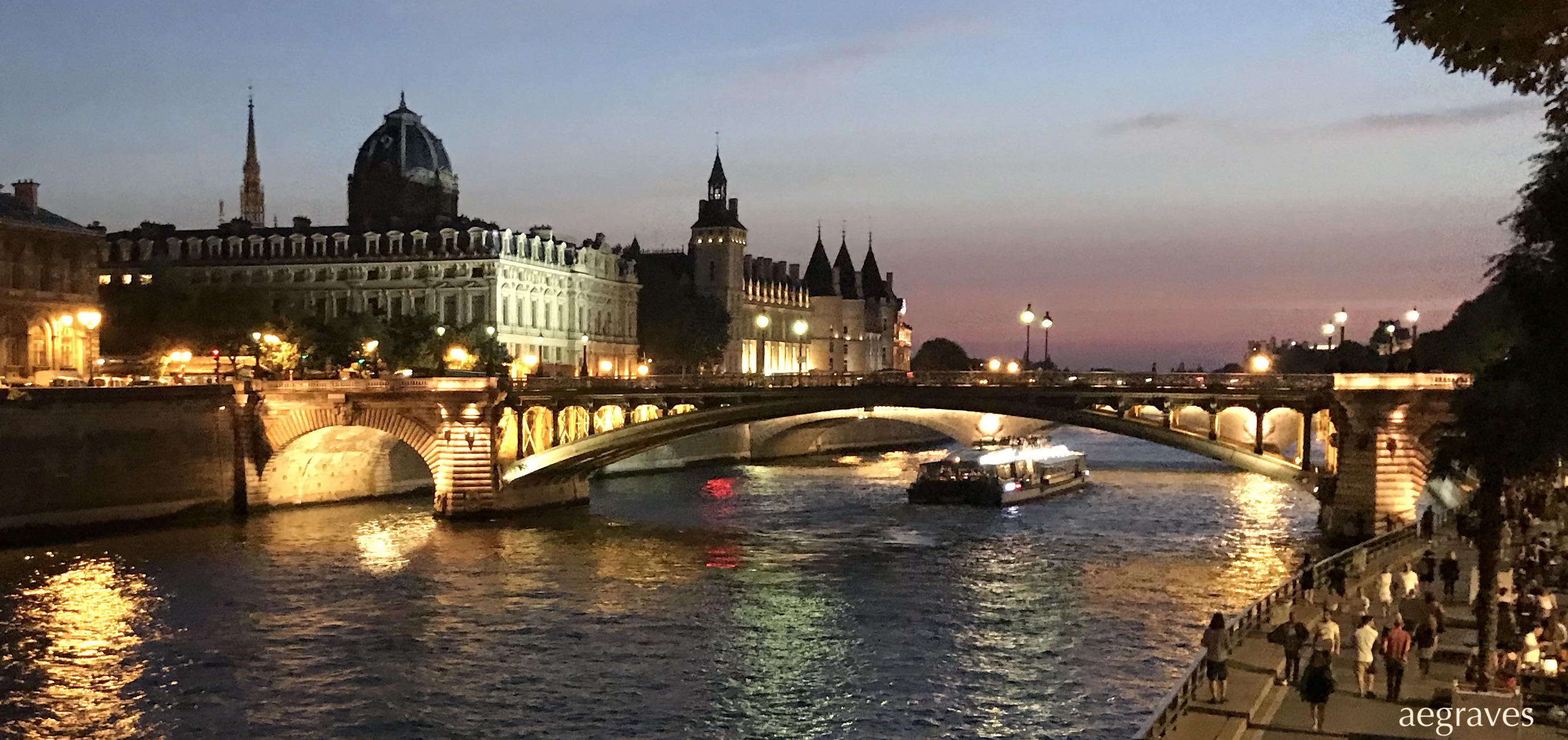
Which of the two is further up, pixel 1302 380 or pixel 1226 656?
pixel 1302 380

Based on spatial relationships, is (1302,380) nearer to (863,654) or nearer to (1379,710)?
(863,654)

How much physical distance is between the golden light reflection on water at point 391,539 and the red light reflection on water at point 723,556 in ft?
31.1

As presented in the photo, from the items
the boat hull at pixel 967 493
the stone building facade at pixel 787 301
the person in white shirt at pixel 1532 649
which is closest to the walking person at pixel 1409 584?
the person in white shirt at pixel 1532 649

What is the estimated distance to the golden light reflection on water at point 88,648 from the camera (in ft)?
97.3

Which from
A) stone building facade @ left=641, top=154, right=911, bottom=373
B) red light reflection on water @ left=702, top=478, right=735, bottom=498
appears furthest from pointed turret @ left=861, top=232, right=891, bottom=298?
red light reflection on water @ left=702, top=478, right=735, bottom=498

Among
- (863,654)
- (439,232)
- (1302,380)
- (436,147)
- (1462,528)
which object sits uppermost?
(436,147)

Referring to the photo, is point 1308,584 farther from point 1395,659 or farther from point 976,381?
point 976,381

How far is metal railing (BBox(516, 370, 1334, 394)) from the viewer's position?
2146 inches

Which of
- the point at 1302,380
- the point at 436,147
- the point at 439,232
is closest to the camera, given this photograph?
the point at 1302,380

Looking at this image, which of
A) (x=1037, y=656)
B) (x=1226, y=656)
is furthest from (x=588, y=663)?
(x=1226, y=656)

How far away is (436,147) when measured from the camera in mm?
123188

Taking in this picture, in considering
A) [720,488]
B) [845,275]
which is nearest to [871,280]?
[845,275]

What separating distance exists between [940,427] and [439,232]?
35755mm

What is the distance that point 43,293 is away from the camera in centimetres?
7044
